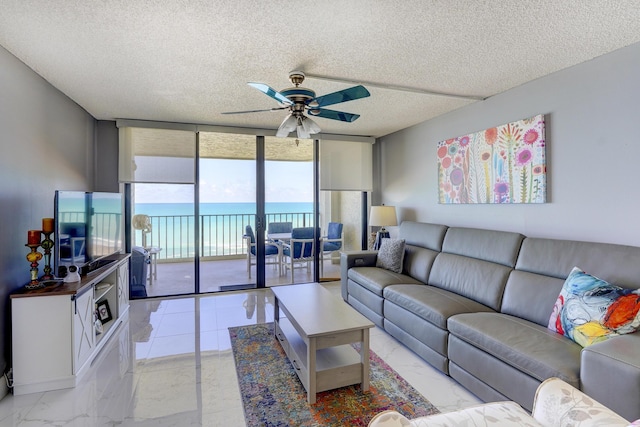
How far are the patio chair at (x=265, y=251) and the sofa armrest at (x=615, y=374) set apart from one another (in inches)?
154

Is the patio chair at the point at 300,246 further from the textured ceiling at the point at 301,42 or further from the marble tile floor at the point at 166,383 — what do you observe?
the textured ceiling at the point at 301,42

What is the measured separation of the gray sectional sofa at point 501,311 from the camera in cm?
150

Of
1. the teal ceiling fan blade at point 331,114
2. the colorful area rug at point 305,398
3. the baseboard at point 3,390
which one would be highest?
the teal ceiling fan blade at point 331,114

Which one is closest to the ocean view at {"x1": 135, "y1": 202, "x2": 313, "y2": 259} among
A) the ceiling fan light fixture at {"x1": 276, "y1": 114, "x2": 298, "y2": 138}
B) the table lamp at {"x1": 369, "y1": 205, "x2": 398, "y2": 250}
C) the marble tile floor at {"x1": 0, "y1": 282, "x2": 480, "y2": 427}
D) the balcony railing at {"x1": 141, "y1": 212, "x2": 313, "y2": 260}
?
the balcony railing at {"x1": 141, "y1": 212, "x2": 313, "y2": 260}

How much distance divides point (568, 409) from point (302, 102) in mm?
2320

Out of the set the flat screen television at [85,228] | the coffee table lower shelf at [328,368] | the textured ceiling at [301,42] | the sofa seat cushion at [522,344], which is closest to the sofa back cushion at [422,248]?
the sofa seat cushion at [522,344]

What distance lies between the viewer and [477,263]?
9.52 feet

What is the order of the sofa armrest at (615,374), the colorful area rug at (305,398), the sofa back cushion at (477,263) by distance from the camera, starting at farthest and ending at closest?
the sofa back cushion at (477,263)
the colorful area rug at (305,398)
the sofa armrest at (615,374)

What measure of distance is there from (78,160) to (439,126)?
171 inches

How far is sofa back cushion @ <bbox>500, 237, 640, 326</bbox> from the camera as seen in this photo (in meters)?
1.97

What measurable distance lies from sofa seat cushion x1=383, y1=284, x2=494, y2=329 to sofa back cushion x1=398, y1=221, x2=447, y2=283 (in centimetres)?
37

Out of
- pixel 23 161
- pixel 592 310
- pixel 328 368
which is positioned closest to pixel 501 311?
pixel 592 310

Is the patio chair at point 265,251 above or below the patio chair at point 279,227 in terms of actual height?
below

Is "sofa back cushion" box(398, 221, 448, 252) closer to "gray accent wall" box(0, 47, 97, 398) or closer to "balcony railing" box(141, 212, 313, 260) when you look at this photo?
"balcony railing" box(141, 212, 313, 260)
